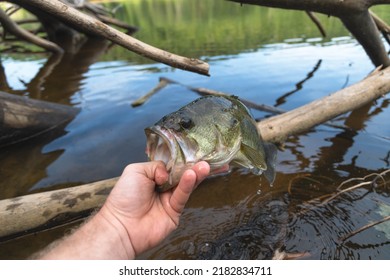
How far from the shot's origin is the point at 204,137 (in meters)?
2.05

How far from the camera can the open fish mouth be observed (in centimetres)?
188

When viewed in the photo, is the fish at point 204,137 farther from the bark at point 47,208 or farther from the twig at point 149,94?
the twig at point 149,94

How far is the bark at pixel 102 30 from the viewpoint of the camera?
336 cm

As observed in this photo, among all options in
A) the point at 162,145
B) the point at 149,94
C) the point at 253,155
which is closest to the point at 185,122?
the point at 162,145

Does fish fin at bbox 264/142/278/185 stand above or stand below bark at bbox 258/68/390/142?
above

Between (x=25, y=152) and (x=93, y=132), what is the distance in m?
1.32

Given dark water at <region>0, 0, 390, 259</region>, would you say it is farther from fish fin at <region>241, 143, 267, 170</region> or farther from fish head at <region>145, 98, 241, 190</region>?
fish head at <region>145, 98, 241, 190</region>

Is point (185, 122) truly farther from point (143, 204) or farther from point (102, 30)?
point (102, 30)

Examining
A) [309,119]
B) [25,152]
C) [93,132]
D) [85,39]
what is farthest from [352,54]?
[85,39]

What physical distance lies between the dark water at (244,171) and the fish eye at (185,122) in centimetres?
177

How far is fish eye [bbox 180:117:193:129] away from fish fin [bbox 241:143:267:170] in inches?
21.7

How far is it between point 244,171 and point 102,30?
2.75 meters

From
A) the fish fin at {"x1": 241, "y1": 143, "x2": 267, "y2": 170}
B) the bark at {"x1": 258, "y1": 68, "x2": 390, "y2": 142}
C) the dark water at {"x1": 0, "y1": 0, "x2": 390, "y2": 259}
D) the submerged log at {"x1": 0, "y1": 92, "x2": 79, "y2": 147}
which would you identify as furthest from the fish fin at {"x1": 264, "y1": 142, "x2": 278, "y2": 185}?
the submerged log at {"x1": 0, "y1": 92, "x2": 79, "y2": 147}

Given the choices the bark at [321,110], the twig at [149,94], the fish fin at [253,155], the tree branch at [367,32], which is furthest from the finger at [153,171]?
the twig at [149,94]
